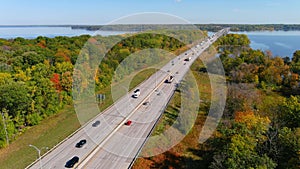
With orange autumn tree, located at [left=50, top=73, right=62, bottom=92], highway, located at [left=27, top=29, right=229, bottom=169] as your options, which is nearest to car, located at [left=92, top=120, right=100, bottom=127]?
highway, located at [left=27, top=29, right=229, bottom=169]

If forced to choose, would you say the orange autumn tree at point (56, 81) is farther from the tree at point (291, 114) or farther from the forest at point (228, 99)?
the tree at point (291, 114)

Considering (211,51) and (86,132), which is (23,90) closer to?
(86,132)

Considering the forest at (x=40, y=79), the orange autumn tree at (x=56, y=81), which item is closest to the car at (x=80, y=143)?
the forest at (x=40, y=79)

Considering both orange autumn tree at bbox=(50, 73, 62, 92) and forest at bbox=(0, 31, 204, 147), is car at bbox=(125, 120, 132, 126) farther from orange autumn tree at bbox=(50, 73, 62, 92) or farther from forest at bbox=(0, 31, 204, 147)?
orange autumn tree at bbox=(50, 73, 62, 92)

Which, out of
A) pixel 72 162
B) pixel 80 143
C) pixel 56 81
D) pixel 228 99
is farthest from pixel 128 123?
pixel 56 81

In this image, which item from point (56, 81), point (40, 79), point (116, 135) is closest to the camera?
point (116, 135)

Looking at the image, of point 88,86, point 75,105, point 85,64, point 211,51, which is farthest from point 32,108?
point 211,51

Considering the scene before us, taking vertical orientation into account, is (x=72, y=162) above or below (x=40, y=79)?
below

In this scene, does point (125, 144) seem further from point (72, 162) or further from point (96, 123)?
point (96, 123)

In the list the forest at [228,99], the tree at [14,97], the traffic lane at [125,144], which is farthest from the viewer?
the tree at [14,97]
